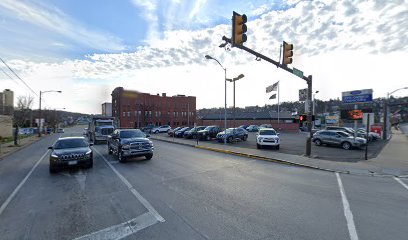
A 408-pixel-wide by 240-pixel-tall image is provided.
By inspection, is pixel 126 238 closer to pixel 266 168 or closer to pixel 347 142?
pixel 266 168

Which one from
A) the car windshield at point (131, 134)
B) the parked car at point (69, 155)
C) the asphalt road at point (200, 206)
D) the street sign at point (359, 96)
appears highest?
the street sign at point (359, 96)

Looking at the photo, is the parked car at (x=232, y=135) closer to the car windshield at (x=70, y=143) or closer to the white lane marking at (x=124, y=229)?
the car windshield at (x=70, y=143)

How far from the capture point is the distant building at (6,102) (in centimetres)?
6263

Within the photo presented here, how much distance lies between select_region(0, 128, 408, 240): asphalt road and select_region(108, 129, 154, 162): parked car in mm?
2819

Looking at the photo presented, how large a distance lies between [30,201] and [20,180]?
3839mm

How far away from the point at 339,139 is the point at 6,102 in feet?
284

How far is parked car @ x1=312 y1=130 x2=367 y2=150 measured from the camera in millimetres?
22922

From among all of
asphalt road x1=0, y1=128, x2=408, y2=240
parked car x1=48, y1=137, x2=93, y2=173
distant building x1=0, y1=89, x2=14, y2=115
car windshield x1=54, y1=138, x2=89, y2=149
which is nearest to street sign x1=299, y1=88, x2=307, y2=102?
asphalt road x1=0, y1=128, x2=408, y2=240

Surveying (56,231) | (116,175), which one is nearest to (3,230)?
(56,231)

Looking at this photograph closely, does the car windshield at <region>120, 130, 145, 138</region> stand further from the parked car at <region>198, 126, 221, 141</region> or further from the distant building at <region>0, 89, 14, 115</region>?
the distant building at <region>0, 89, 14, 115</region>

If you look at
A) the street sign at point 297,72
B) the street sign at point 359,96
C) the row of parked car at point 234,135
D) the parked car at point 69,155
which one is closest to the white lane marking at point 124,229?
the parked car at point 69,155

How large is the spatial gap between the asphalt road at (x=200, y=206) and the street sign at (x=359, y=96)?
17.1 meters

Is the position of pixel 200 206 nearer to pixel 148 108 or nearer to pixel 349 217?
pixel 349 217

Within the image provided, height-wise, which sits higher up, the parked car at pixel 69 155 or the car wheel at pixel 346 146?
the parked car at pixel 69 155
